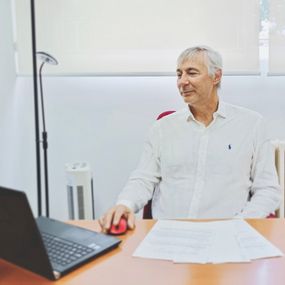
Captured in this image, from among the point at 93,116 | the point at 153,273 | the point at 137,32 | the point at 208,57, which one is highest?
the point at 137,32

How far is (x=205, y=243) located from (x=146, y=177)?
0.68 m

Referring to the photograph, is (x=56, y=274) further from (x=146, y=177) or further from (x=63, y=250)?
(x=146, y=177)

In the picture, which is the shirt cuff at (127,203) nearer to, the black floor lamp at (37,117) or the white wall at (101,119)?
the black floor lamp at (37,117)

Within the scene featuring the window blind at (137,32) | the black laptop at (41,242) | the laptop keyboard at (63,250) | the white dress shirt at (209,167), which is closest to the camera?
the black laptop at (41,242)

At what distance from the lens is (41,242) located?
33.1 inches

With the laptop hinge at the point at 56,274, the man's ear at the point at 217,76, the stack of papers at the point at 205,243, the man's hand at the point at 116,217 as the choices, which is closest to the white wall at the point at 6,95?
the man's ear at the point at 217,76

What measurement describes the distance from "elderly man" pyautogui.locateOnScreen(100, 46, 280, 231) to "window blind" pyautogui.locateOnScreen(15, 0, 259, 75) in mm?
615

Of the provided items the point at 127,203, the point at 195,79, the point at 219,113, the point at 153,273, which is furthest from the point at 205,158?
the point at 153,273

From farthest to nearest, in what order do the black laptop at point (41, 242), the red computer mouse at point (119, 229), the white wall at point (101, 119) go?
the white wall at point (101, 119) → the red computer mouse at point (119, 229) → the black laptop at point (41, 242)

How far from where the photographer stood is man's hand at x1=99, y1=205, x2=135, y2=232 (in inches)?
47.8

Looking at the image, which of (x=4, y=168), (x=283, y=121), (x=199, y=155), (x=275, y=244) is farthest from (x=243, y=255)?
(x=4, y=168)

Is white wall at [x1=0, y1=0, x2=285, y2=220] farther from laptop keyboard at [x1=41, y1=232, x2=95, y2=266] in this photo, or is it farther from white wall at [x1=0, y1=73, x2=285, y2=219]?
laptop keyboard at [x1=41, y1=232, x2=95, y2=266]

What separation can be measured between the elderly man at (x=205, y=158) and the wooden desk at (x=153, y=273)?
2.20 ft

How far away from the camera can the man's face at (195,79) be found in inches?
69.1
